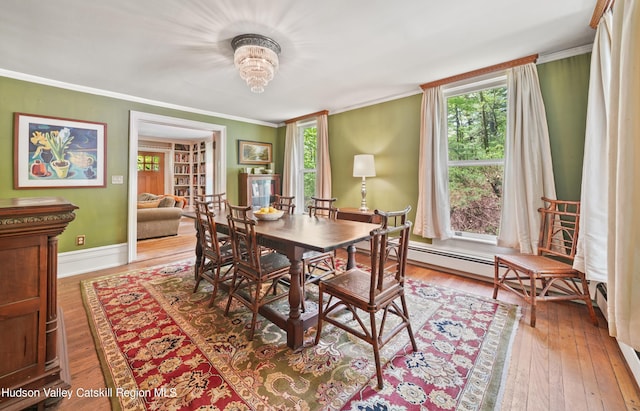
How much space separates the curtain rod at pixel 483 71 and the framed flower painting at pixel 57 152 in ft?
14.3

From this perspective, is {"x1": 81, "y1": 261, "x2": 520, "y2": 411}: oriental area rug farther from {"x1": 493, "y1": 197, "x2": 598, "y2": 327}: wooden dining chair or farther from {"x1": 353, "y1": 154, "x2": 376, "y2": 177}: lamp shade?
{"x1": 353, "y1": 154, "x2": 376, "y2": 177}: lamp shade

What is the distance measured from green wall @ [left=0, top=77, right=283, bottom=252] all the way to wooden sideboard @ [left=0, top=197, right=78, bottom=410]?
277 centimetres

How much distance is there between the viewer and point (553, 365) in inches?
64.6

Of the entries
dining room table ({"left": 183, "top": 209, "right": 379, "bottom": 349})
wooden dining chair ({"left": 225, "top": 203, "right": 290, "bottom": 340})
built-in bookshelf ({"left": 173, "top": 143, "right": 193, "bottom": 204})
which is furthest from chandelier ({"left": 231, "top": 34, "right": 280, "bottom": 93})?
built-in bookshelf ({"left": 173, "top": 143, "right": 193, "bottom": 204})

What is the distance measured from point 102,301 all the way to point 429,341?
2961mm

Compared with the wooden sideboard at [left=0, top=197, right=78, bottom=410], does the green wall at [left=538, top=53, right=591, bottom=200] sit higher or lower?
higher

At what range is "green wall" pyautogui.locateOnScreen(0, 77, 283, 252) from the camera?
9.64ft

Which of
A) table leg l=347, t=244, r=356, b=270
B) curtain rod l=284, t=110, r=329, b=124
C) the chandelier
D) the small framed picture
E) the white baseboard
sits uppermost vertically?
curtain rod l=284, t=110, r=329, b=124

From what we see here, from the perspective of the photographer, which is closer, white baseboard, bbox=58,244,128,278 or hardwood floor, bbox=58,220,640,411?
hardwood floor, bbox=58,220,640,411

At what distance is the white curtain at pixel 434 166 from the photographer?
10.7 feet

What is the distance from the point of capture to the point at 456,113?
3.31m

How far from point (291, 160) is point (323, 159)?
85cm

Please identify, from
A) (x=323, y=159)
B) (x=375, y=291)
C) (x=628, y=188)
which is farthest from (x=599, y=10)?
(x=323, y=159)

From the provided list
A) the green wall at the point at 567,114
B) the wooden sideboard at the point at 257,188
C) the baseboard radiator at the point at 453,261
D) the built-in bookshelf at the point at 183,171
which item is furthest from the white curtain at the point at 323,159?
the built-in bookshelf at the point at 183,171
